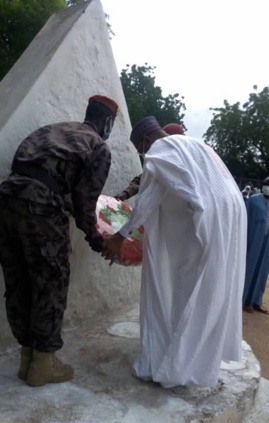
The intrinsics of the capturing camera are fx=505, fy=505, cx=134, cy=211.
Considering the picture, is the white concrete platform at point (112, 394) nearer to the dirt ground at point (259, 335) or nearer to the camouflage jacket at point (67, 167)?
the camouflage jacket at point (67, 167)

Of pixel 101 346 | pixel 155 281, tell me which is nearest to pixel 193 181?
pixel 155 281

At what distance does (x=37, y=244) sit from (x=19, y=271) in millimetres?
243

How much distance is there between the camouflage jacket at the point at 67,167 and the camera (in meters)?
2.39

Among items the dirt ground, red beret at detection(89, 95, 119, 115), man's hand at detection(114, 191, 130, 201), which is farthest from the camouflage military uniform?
the dirt ground

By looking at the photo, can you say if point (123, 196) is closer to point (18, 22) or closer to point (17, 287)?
point (17, 287)

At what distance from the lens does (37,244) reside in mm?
2426

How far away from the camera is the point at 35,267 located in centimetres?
247

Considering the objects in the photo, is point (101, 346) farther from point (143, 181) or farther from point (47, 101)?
point (47, 101)

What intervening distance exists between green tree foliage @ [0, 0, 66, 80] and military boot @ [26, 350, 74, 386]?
11.8 metres

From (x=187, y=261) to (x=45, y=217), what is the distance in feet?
2.53

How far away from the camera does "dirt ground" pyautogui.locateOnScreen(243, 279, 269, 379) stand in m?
5.03

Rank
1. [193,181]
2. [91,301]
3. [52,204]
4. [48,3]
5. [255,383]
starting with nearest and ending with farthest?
[52,204]
[193,181]
[255,383]
[91,301]
[48,3]

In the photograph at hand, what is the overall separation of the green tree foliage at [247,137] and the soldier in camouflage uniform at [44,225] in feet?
105

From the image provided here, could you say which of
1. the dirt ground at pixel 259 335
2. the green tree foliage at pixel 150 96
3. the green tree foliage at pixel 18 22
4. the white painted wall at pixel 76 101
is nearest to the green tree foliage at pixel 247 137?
the green tree foliage at pixel 150 96
